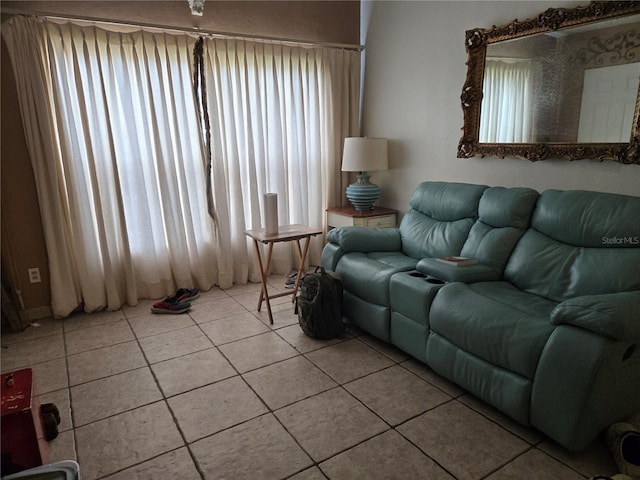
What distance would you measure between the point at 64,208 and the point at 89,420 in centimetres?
174

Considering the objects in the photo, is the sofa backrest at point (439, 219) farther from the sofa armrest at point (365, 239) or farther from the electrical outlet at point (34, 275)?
the electrical outlet at point (34, 275)

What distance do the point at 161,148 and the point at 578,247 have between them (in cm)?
306

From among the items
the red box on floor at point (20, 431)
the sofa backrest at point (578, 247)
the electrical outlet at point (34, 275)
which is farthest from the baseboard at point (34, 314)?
the sofa backrest at point (578, 247)

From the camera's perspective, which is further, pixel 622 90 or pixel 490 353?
pixel 622 90

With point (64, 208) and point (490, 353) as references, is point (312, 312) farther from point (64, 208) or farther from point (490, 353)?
point (64, 208)

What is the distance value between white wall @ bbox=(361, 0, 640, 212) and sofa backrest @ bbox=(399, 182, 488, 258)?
0.96ft

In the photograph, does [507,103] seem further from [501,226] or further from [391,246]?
[391,246]

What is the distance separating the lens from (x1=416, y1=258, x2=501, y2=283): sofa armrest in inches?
95.7

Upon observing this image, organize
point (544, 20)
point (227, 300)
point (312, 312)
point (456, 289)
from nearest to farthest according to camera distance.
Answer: point (456, 289) → point (544, 20) → point (312, 312) → point (227, 300)

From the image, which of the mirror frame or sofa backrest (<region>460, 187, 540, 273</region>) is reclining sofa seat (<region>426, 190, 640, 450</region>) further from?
the mirror frame

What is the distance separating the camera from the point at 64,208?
3.12 m

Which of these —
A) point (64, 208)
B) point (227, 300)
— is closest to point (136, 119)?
point (64, 208)

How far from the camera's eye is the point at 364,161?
3748 mm

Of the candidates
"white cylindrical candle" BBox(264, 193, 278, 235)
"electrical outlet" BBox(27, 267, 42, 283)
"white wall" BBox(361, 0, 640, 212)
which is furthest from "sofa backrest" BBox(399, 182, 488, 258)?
"electrical outlet" BBox(27, 267, 42, 283)
